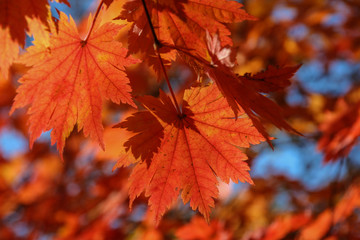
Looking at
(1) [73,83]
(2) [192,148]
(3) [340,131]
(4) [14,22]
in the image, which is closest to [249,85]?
(2) [192,148]

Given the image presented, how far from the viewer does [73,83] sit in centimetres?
103

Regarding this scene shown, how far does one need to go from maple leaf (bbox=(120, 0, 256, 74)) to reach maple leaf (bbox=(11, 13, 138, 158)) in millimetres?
79

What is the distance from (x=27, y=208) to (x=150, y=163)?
13.2 ft

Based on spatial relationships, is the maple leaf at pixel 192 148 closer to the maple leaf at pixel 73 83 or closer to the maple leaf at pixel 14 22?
the maple leaf at pixel 73 83

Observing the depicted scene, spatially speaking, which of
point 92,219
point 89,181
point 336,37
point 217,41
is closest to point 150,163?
point 217,41

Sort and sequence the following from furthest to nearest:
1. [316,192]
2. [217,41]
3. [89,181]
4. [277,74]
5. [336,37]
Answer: [336,37] → [89,181] → [316,192] → [277,74] → [217,41]

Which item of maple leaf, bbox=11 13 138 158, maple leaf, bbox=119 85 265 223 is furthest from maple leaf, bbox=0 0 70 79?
maple leaf, bbox=119 85 265 223

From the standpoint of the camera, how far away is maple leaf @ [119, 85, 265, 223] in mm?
1003

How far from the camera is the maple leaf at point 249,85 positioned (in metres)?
0.82

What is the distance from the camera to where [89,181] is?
4.24 meters

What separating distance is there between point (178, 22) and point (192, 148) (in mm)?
450

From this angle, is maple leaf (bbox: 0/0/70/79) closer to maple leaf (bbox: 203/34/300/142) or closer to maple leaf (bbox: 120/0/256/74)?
maple leaf (bbox: 120/0/256/74)

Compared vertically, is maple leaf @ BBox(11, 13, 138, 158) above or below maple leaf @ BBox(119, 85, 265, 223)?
above

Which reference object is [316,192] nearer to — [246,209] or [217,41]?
[246,209]
